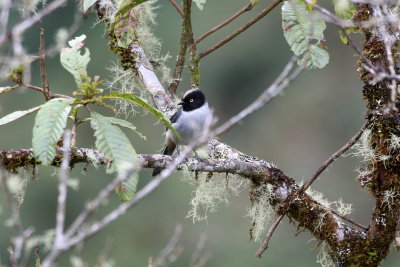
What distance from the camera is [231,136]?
21.7 m

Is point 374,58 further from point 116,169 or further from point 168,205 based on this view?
point 168,205

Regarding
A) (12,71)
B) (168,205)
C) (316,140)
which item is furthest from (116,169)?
(316,140)

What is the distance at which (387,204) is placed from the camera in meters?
3.62

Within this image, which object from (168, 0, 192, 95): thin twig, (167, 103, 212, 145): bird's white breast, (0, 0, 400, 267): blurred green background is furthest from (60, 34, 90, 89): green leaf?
(0, 0, 400, 267): blurred green background

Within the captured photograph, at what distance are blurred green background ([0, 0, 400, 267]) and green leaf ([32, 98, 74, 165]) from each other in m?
13.5

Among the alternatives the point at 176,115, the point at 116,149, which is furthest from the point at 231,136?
the point at 116,149

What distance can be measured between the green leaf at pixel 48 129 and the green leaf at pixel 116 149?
0.49ft

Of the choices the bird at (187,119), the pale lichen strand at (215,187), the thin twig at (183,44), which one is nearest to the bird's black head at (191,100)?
the bird at (187,119)

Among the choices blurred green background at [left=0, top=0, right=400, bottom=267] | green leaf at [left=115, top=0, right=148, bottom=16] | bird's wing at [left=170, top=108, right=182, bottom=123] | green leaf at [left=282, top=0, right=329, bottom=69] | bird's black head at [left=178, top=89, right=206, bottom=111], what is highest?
blurred green background at [left=0, top=0, right=400, bottom=267]

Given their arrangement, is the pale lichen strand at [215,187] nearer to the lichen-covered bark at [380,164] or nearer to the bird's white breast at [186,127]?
the bird's white breast at [186,127]

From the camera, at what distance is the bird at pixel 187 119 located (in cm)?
507

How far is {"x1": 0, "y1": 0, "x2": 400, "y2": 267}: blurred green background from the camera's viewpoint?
64.4ft

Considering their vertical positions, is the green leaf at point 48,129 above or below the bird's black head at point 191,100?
below

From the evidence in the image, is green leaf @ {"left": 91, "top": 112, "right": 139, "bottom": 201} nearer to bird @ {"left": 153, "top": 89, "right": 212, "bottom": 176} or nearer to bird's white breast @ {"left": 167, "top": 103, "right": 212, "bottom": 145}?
bird @ {"left": 153, "top": 89, "right": 212, "bottom": 176}
